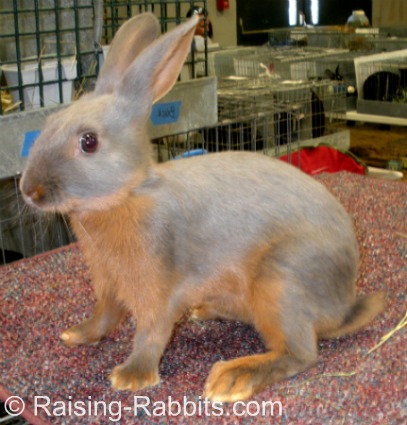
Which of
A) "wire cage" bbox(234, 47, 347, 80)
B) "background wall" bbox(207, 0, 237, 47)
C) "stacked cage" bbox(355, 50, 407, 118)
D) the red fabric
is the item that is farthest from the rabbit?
"background wall" bbox(207, 0, 237, 47)

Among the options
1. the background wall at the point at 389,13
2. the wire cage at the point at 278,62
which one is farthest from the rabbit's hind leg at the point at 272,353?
the background wall at the point at 389,13

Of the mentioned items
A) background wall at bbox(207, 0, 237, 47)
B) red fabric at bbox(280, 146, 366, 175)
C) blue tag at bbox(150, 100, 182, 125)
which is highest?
background wall at bbox(207, 0, 237, 47)

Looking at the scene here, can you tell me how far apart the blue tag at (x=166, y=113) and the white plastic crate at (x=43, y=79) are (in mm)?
208

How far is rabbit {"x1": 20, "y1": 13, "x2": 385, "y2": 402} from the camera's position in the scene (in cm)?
98

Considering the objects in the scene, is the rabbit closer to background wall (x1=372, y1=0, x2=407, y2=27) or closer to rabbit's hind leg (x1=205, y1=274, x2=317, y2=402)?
rabbit's hind leg (x1=205, y1=274, x2=317, y2=402)

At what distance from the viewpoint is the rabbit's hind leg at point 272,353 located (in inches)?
40.9

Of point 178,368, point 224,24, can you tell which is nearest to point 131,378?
point 178,368

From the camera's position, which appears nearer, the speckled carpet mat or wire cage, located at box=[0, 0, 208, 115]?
the speckled carpet mat

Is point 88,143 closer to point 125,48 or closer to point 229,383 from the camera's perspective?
point 125,48

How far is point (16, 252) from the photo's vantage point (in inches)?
83.1

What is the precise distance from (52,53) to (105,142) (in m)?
0.94

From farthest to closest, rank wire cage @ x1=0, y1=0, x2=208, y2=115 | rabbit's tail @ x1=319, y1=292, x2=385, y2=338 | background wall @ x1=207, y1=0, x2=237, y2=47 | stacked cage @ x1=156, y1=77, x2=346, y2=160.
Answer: background wall @ x1=207, y1=0, x2=237, y2=47 → stacked cage @ x1=156, y1=77, x2=346, y2=160 → wire cage @ x1=0, y1=0, x2=208, y2=115 → rabbit's tail @ x1=319, y1=292, x2=385, y2=338

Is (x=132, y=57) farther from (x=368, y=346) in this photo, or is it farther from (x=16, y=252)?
(x=16, y=252)

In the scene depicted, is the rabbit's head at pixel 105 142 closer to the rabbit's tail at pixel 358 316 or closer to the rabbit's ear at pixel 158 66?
the rabbit's ear at pixel 158 66
